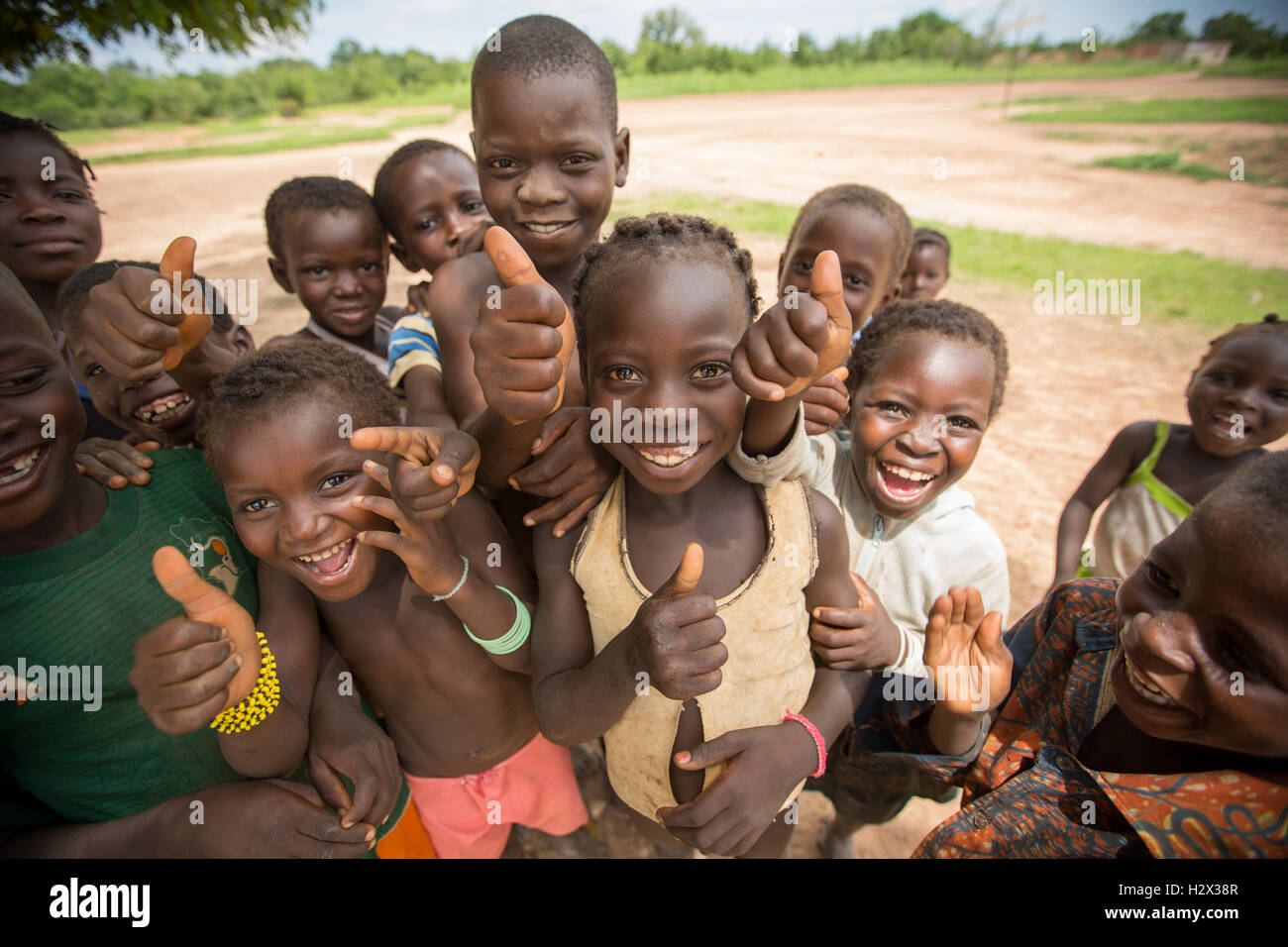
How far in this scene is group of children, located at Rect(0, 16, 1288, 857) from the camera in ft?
3.97

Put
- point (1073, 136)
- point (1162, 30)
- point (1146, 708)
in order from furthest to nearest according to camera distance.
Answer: point (1162, 30) → point (1073, 136) → point (1146, 708)

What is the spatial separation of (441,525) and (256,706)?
1.86 ft

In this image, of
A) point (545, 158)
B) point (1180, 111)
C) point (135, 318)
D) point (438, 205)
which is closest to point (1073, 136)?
point (1180, 111)

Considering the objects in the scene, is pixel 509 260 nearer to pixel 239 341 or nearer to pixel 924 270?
pixel 239 341

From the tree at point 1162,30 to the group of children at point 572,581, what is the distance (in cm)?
4155

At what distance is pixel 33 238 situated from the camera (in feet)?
8.11

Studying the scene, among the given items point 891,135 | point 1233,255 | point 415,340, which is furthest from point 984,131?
point 415,340

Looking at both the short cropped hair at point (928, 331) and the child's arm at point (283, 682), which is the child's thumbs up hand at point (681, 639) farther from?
the short cropped hair at point (928, 331)

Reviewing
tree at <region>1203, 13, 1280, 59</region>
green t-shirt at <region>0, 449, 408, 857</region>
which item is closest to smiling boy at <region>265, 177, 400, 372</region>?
green t-shirt at <region>0, 449, 408, 857</region>

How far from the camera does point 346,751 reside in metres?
1.65

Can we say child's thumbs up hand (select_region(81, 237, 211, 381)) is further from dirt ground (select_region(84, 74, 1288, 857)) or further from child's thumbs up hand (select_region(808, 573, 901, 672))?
dirt ground (select_region(84, 74, 1288, 857))

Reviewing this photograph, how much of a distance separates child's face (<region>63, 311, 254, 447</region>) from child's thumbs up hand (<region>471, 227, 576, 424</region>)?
Result: 1.40 metres

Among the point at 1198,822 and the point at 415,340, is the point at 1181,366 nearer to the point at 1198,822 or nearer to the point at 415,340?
the point at 1198,822

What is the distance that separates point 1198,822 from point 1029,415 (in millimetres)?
4979
